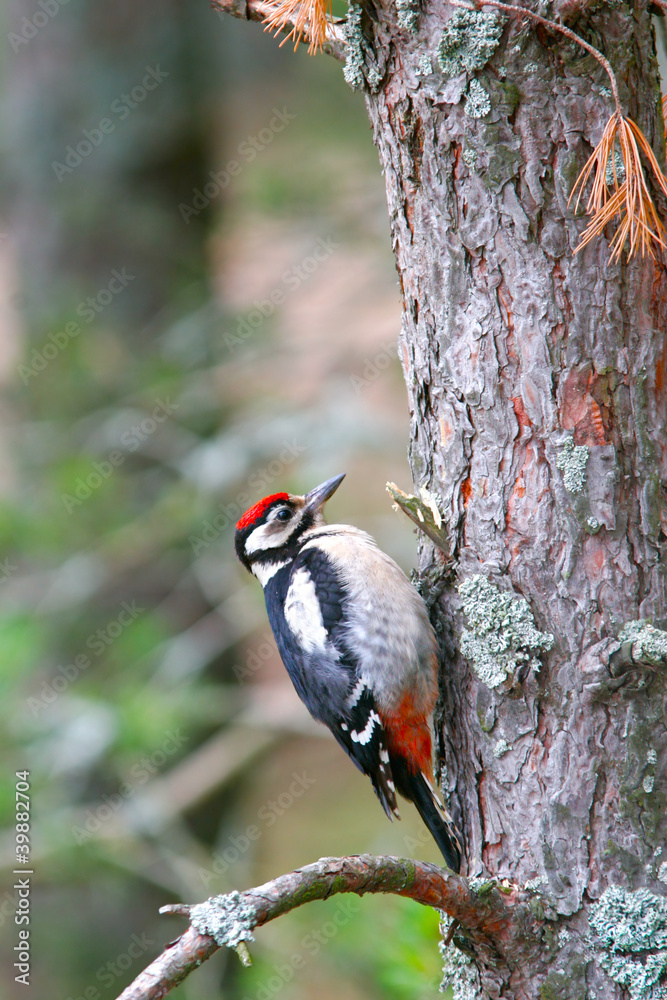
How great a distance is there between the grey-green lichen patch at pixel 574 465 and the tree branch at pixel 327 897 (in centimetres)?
82

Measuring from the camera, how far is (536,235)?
5.88 ft

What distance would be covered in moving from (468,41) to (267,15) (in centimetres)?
70

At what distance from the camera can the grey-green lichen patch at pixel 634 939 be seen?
5.70ft

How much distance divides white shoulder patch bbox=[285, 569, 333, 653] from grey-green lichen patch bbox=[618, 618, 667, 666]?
113 centimetres

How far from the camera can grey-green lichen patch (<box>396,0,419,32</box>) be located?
70.6 inches

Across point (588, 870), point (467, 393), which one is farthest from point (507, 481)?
point (588, 870)

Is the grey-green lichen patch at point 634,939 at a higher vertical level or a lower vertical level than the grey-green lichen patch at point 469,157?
lower

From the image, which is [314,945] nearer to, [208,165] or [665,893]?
[665,893]

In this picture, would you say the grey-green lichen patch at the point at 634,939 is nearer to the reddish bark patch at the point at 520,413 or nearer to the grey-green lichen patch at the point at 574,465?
the grey-green lichen patch at the point at 574,465

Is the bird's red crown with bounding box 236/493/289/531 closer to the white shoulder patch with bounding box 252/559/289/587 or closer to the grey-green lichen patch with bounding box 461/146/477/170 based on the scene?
the white shoulder patch with bounding box 252/559/289/587

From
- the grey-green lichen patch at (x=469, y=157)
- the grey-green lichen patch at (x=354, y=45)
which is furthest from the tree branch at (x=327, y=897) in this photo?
the grey-green lichen patch at (x=354, y=45)

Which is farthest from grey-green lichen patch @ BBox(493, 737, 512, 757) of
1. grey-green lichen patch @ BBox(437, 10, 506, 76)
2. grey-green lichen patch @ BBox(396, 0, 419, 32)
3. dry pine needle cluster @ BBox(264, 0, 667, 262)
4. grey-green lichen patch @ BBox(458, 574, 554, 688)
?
grey-green lichen patch @ BBox(396, 0, 419, 32)

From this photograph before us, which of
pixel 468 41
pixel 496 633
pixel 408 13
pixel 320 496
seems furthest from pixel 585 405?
pixel 320 496

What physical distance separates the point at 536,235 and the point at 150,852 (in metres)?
3.31
